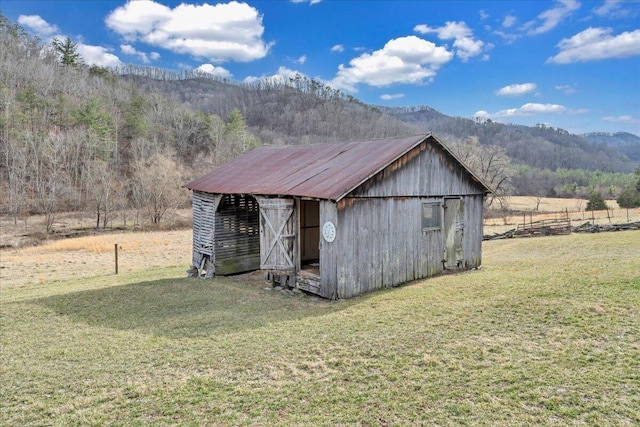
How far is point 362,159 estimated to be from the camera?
12.4 m

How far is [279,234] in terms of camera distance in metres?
12.1

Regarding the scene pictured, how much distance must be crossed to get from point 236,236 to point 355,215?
21.4ft

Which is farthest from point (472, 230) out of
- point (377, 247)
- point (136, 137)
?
point (136, 137)

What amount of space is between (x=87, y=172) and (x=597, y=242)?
5135 cm

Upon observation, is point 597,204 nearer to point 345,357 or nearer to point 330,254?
point 330,254

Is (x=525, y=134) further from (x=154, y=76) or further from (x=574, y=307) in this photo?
(x=574, y=307)

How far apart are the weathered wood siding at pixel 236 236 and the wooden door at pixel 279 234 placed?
3.26 metres

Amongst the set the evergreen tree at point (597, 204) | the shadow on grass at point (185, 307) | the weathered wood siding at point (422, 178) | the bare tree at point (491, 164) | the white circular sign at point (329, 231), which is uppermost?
the bare tree at point (491, 164)

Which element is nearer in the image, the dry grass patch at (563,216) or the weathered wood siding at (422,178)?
the weathered wood siding at (422,178)

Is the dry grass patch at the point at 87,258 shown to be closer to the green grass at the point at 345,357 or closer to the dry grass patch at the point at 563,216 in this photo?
the green grass at the point at 345,357

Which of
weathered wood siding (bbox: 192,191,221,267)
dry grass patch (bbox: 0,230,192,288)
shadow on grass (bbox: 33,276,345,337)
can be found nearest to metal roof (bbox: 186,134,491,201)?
weathered wood siding (bbox: 192,191,221,267)

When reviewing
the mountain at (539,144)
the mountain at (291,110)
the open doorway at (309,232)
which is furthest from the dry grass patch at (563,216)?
the mountain at (539,144)

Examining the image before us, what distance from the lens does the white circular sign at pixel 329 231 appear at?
10.6 meters

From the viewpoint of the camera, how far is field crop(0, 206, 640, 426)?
5062 millimetres
